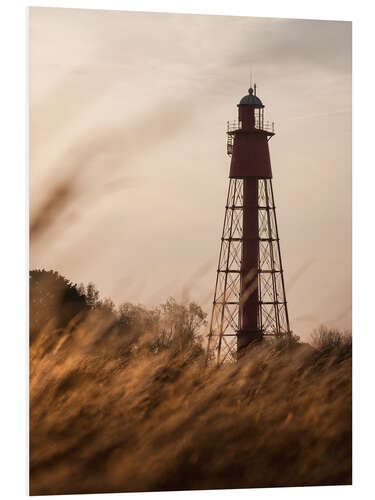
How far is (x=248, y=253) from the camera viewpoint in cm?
924

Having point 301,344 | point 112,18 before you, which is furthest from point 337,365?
point 112,18

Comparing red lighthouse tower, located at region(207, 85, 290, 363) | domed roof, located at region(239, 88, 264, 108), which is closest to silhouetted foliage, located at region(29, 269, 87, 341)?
red lighthouse tower, located at region(207, 85, 290, 363)

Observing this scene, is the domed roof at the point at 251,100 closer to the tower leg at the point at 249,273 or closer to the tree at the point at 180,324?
the tower leg at the point at 249,273

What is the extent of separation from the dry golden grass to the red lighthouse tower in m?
0.25

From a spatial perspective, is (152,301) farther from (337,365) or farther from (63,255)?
(337,365)

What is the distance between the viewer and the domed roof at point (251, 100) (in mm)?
8891

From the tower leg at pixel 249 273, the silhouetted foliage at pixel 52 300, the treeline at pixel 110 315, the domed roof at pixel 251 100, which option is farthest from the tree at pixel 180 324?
the domed roof at pixel 251 100

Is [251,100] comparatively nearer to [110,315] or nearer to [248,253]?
[248,253]

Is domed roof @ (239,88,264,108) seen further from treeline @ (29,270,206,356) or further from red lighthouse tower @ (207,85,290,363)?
treeline @ (29,270,206,356)

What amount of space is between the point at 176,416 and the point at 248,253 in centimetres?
174

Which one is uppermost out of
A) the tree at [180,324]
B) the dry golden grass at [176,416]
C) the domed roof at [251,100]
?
the domed roof at [251,100]

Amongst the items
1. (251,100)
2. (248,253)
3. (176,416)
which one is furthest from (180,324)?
(251,100)

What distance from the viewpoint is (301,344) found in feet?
29.8

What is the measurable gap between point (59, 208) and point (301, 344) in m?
2.65
